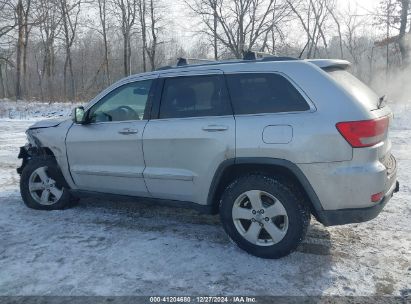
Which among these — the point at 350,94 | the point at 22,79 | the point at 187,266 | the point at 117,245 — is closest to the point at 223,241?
the point at 187,266

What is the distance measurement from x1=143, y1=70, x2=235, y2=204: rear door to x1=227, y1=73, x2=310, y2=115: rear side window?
0.39 feet

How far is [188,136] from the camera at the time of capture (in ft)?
12.9

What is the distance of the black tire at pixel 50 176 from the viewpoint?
16.6ft

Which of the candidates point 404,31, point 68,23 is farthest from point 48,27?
point 404,31

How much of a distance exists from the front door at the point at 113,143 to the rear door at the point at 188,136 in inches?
7.2

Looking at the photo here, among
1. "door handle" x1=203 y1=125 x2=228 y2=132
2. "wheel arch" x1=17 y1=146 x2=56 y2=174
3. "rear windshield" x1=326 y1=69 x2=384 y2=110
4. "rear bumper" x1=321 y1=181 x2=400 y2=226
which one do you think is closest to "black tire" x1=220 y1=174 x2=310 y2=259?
"rear bumper" x1=321 y1=181 x2=400 y2=226

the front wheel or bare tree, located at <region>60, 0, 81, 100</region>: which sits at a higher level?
bare tree, located at <region>60, 0, 81, 100</region>

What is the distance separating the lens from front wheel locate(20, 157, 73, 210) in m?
5.15

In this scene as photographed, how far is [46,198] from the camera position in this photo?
520 cm

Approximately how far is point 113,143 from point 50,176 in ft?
4.22

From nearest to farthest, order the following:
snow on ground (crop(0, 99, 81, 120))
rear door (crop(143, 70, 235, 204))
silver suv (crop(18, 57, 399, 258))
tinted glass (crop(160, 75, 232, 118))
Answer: silver suv (crop(18, 57, 399, 258))
rear door (crop(143, 70, 235, 204))
tinted glass (crop(160, 75, 232, 118))
snow on ground (crop(0, 99, 81, 120))

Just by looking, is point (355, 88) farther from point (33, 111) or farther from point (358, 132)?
point (33, 111)

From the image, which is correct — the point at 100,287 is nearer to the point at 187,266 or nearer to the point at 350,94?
the point at 187,266

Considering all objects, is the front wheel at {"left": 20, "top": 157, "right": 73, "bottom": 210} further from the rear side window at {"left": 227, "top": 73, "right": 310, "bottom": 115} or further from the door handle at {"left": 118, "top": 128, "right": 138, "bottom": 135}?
the rear side window at {"left": 227, "top": 73, "right": 310, "bottom": 115}
